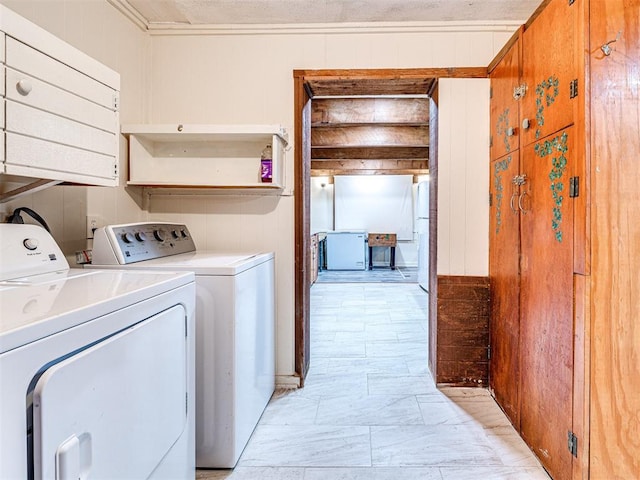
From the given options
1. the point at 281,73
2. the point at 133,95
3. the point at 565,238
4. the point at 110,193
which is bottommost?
the point at 565,238

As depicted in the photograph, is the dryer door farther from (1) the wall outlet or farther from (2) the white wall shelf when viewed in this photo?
(2) the white wall shelf

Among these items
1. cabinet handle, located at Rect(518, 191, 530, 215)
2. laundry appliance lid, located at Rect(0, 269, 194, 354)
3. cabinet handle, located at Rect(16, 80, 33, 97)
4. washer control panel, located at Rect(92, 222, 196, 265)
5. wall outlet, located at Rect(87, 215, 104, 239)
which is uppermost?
cabinet handle, located at Rect(16, 80, 33, 97)

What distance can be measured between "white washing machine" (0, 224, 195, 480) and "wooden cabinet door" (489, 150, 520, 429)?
5.23 ft

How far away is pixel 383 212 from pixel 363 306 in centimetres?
426

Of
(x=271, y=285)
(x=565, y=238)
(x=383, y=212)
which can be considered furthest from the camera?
(x=383, y=212)

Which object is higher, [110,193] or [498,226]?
[110,193]

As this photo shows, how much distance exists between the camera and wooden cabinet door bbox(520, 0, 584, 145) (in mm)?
1487

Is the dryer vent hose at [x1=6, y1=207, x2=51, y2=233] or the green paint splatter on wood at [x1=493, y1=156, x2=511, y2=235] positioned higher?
the green paint splatter on wood at [x1=493, y1=156, x2=511, y2=235]

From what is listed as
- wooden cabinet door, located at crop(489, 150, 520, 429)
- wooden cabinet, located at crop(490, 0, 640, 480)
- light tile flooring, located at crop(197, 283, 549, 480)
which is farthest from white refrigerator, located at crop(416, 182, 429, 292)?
wooden cabinet, located at crop(490, 0, 640, 480)

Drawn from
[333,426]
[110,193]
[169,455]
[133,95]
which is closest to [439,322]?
[333,426]

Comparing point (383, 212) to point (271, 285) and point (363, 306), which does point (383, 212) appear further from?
point (271, 285)

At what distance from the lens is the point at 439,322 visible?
99.0 inches

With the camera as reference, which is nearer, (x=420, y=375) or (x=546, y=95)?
(x=546, y=95)

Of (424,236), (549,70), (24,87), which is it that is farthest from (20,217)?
(424,236)
